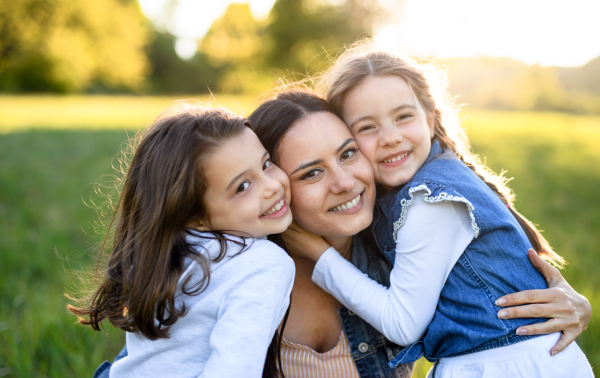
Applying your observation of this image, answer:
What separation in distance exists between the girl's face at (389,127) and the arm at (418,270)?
0.37 metres

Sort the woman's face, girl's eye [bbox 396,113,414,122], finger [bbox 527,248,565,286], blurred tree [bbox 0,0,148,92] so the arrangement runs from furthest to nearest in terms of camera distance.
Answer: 1. blurred tree [bbox 0,0,148,92]
2. girl's eye [bbox 396,113,414,122]
3. the woman's face
4. finger [bbox 527,248,565,286]

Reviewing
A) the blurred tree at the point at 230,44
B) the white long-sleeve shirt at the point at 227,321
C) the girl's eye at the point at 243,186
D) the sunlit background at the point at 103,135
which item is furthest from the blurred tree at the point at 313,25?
the white long-sleeve shirt at the point at 227,321

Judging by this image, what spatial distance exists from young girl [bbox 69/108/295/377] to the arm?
0.55 meters

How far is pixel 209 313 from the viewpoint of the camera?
169 centimetres

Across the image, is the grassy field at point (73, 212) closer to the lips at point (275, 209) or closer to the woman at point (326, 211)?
the woman at point (326, 211)

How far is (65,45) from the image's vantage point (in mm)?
30656

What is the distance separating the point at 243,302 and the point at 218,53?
151ft

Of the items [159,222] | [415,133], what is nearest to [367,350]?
[415,133]

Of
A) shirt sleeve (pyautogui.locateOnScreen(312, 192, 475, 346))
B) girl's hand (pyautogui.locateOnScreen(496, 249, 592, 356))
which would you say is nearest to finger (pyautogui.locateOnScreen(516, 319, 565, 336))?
girl's hand (pyautogui.locateOnScreen(496, 249, 592, 356))

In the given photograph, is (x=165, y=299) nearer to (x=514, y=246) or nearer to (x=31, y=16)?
(x=514, y=246)

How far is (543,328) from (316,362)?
1117mm

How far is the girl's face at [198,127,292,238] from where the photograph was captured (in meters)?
1.85

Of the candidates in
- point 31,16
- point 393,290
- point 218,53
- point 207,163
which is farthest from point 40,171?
point 218,53

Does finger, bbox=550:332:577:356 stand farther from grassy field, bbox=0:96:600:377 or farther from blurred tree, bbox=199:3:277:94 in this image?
blurred tree, bbox=199:3:277:94
